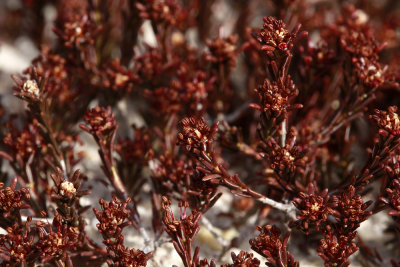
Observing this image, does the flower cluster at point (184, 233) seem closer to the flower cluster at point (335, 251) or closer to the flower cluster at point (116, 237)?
the flower cluster at point (116, 237)

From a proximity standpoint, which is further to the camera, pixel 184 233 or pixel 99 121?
pixel 99 121

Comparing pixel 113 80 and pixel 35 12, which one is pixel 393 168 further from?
pixel 35 12

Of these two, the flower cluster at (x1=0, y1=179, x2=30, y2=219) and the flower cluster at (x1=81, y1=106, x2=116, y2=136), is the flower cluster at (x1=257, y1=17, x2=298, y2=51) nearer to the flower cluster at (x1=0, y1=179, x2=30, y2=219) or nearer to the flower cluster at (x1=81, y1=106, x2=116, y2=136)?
the flower cluster at (x1=81, y1=106, x2=116, y2=136)

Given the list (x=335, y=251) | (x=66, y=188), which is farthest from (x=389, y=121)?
(x=66, y=188)

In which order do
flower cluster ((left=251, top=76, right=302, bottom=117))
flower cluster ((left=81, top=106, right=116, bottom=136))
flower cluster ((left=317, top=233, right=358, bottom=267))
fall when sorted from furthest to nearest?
flower cluster ((left=81, top=106, right=116, bottom=136))
flower cluster ((left=251, top=76, right=302, bottom=117))
flower cluster ((left=317, top=233, right=358, bottom=267))

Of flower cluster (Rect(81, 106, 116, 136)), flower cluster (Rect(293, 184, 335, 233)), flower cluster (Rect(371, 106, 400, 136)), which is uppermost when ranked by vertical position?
flower cluster (Rect(371, 106, 400, 136))

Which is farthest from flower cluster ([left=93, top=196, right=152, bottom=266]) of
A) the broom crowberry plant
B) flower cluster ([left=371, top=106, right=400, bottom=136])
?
flower cluster ([left=371, top=106, right=400, bottom=136])

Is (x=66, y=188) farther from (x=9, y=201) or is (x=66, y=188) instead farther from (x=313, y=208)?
(x=313, y=208)

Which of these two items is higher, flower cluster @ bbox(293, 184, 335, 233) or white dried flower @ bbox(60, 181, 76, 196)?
flower cluster @ bbox(293, 184, 335, 233)

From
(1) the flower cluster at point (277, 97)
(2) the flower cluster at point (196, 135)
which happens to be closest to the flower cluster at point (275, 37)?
(1) the flower cluster at point (277, 97)

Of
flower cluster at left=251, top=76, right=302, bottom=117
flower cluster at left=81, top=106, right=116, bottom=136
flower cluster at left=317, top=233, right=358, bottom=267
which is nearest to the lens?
flower cluster at left=317, top=233, right=358, bottom=267

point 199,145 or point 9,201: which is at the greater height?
point 199,145
